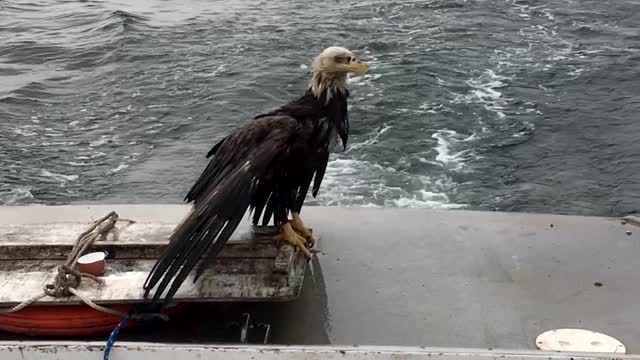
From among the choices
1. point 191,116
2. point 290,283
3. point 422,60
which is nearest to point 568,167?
point 422,60

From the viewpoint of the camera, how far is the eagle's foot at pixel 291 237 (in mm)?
3090

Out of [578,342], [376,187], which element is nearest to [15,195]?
[376,187]

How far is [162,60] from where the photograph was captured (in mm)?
10453

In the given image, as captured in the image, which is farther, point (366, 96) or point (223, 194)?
point (366, 96)

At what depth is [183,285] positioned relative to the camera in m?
2.75

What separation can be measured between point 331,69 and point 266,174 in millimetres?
587

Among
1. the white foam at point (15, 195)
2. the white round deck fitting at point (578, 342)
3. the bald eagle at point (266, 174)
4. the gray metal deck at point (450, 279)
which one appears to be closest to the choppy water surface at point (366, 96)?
the white foam at point (15, 195)

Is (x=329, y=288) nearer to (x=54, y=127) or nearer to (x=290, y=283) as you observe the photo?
(x=290, y=283)

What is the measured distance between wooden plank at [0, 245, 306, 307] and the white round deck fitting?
91 cm

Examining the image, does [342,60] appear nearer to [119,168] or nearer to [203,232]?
[203,232]

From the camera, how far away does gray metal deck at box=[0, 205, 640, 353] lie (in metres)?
2.86

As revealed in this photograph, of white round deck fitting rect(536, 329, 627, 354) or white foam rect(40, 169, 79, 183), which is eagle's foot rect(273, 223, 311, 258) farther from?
white foam rect(40, 169, 79, 183)

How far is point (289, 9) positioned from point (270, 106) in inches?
171

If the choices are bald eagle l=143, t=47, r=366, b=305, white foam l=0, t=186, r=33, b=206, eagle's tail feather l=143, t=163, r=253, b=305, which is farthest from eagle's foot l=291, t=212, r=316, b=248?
white foam l=0, t=186, r=33, b=206
